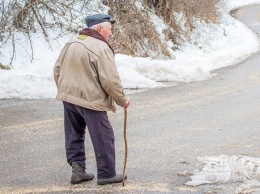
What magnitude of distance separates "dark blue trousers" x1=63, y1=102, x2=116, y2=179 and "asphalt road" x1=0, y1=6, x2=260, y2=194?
24 centimetres

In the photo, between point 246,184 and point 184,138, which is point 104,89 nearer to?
point 246,184

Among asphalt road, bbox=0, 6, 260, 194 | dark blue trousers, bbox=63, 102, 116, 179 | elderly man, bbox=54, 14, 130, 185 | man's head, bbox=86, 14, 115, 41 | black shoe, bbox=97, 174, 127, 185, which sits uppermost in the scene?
man's head, bbox=86, 14, 115, 41

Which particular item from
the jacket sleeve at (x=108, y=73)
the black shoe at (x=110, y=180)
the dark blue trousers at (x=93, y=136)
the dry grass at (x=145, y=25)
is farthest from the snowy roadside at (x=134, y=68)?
the jacket sleeve at (x=108, y=73)

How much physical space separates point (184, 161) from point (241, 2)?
46108 mm

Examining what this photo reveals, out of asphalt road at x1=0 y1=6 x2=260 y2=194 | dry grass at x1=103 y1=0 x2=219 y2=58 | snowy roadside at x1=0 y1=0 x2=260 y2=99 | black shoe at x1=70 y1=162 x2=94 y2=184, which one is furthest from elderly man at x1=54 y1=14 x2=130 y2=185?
dry grass at x1=103 y1=0 x2=219 y2=58

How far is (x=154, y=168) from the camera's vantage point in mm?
5410

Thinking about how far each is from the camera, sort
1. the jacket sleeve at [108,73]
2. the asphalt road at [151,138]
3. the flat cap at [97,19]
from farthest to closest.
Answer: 1. the asphalt road at [151,138]
2. the flat cap at [97,19]
3. the jacket sleeve at [108,73]

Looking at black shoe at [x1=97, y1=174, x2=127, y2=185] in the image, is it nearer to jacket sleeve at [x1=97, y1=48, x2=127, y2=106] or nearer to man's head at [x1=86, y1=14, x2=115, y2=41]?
jacket sleeve at [x1=97, y1=48, x2=127, y2=106]

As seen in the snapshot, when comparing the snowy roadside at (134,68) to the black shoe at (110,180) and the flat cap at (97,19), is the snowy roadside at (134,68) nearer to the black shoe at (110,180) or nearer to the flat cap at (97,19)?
the black shoe at (110,180)

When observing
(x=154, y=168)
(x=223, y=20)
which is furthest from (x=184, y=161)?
(x=223, y=20)

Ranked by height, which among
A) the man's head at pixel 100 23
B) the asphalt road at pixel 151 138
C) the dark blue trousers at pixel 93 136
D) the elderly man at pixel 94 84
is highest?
the man's head at pixel 100 23

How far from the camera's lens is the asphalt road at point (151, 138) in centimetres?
498

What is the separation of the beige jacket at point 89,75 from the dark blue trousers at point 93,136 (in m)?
0.12

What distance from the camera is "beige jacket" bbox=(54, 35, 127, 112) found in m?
4.50
